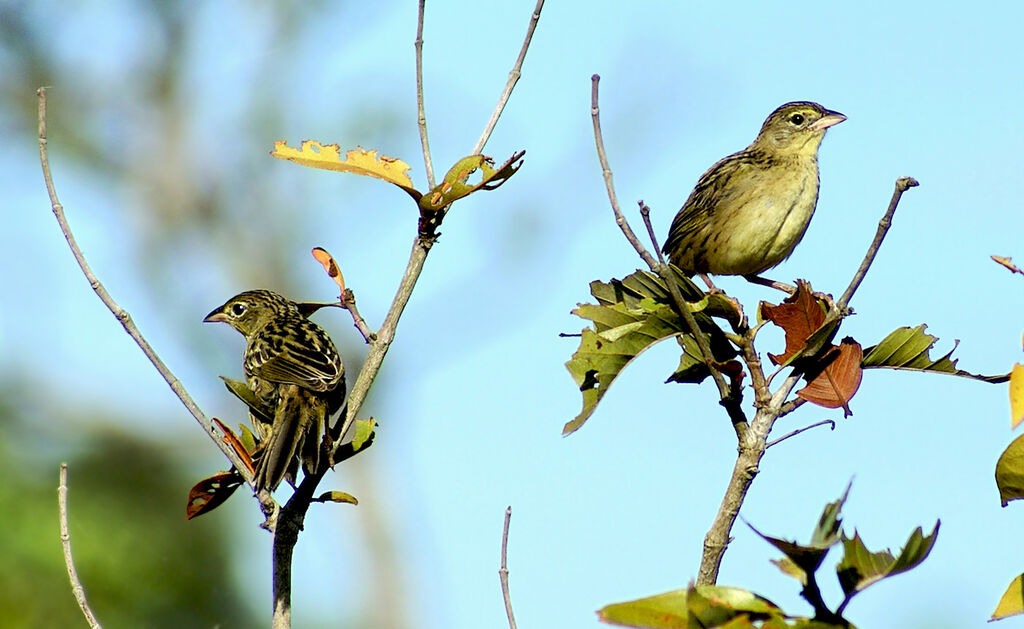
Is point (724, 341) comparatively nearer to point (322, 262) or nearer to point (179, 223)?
point (322, 262)

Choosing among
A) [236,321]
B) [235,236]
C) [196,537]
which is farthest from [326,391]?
[235,236]

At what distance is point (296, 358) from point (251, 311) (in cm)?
138

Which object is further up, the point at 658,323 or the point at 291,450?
the point at 291,450

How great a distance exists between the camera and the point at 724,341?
245 centimetres

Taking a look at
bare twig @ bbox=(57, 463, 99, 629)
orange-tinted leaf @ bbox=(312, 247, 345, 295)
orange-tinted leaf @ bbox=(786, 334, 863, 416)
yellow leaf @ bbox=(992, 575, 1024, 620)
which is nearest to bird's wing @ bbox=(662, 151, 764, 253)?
orange-tinted leaf @ bbox=(312, 247, 345, 295)

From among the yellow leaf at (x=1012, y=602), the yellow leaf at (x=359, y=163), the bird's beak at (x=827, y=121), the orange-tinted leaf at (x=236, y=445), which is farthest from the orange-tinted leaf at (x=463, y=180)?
the bird's beak at (x=827, y=121)

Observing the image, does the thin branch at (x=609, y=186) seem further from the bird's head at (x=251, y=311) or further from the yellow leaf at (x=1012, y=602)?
the bird's head at (x=251, y=311)

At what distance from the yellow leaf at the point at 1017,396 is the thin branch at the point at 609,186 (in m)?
0.81

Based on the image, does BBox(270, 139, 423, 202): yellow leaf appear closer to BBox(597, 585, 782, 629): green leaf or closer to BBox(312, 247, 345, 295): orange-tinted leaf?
BBox(312, 247, 345, 295): orange-tinted leaf

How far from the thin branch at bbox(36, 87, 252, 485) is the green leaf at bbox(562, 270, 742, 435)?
2.60 ft

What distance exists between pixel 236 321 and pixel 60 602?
12.2ft

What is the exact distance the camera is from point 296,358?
4.68 meters

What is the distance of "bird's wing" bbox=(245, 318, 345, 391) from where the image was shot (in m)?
4.50

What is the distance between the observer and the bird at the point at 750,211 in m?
5.65
